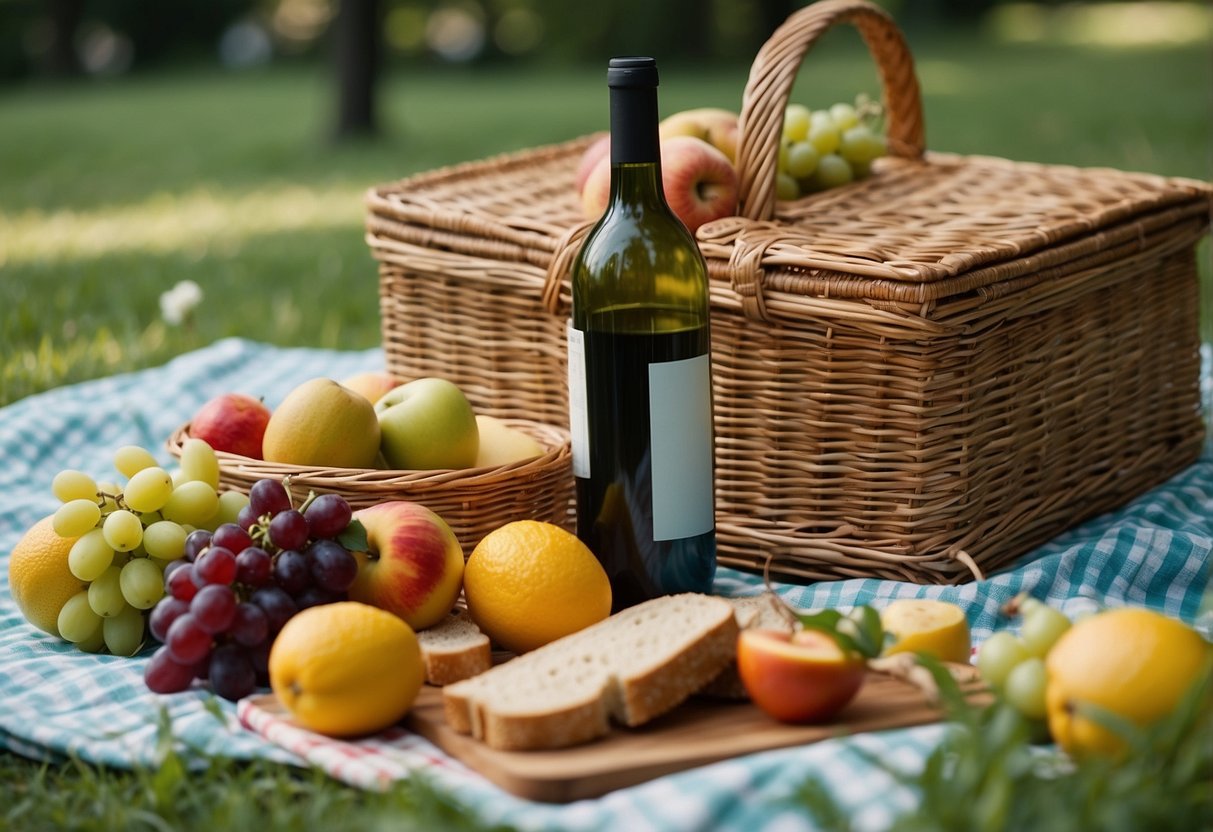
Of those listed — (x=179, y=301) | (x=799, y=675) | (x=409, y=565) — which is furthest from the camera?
(x=179, y=301)

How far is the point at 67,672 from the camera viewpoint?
1633 millimetres

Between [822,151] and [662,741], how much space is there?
128 cm

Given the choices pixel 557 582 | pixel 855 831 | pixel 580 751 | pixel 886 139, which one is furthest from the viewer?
pixel 886 139

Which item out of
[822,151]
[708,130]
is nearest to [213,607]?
[708,130]

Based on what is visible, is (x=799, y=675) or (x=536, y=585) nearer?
(x=799, y=675)

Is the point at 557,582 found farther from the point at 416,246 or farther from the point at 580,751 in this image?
the point at 416,246

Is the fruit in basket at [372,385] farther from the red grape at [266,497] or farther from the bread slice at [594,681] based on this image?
the bread slice at [594,681]

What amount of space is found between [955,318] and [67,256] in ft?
10.6

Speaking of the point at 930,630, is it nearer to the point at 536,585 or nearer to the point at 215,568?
the point at 536,585

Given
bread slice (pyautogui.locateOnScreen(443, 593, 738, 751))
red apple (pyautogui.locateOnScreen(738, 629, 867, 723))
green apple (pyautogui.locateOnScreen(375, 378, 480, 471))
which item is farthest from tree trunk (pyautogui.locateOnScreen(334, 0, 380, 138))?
red apple (pyautogui.locateOnScreen(738, 629, 867, 723))

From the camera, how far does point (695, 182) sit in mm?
1984

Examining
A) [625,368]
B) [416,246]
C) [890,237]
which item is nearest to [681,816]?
[625,368]

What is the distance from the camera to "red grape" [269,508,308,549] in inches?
60.5

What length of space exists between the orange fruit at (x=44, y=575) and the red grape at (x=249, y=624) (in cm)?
32
